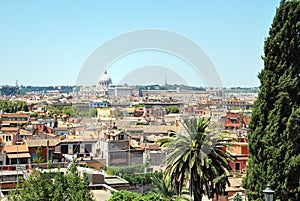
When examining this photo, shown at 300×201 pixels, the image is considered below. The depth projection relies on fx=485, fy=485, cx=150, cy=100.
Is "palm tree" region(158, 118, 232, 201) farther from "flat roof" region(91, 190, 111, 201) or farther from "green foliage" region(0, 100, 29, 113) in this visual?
"green foliage" region(0, 100, 29, 113)

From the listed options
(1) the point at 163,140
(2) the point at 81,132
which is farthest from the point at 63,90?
(1) the point at 163,140

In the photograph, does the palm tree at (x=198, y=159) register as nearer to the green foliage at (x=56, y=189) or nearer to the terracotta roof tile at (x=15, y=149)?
the green foliage at (x=56, y=189)

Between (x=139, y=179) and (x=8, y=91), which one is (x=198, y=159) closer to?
(x=139, y=179)

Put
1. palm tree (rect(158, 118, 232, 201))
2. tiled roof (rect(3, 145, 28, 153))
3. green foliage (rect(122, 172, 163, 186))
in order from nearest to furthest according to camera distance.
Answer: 1. palm tree (rect(158, 118, 232, 201))
2. green foliage (rect(122, 172, 163, 186))
3. tiled roof (rect(3, 145, 28, 153))

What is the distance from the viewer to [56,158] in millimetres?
28188

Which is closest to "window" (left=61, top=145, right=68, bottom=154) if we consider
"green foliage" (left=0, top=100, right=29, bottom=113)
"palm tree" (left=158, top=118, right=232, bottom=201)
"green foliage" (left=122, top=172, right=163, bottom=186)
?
"green foliage" (left=122, top=172, right=163, bottom=186)

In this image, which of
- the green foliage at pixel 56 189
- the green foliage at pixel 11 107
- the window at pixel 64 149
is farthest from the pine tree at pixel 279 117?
→ the green foliage at pixel 11 107

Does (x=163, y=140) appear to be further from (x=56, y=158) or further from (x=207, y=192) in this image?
(x=56, y=158)

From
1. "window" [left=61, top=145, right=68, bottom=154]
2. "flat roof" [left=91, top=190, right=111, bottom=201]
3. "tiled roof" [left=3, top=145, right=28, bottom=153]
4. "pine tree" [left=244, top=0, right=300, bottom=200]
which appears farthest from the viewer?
"window" [left=61, top=145, right=68, bottom=154]

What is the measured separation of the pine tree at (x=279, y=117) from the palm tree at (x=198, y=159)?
1.49 meters

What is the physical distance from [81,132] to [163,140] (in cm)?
2209

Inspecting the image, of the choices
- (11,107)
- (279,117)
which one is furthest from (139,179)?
(11,107)

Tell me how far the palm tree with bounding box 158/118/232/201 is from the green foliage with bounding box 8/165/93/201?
238cm

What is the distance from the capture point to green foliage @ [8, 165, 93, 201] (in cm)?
946
